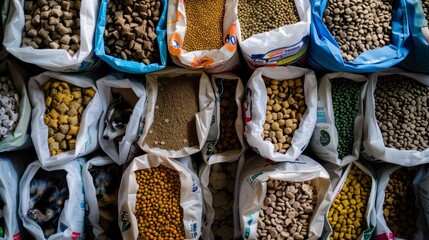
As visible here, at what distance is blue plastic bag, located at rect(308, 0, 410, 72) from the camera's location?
1.17 m

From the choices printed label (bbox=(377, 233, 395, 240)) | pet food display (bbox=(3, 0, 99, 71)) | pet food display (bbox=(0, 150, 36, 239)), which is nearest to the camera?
pet food display (bbox=(3, 0, 99, 71))

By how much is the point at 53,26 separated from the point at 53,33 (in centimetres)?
2

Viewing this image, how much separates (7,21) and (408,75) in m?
1.39

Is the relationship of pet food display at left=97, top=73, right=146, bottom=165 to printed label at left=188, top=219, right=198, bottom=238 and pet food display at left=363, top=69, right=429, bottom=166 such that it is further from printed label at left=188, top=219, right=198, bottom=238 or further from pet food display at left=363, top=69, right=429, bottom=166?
pet food display at left=363, top=69, right=429, bottom=166

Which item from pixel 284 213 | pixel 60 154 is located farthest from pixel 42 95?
pixel 284 213

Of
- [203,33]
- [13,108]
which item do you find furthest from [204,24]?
[13,108]

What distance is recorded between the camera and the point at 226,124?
136cm

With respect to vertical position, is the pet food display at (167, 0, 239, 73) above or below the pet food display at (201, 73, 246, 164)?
above

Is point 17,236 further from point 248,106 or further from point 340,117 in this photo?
point 340,117

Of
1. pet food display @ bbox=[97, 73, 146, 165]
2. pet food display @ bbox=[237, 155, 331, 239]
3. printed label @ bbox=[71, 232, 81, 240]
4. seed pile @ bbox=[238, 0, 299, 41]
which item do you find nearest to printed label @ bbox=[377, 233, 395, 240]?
pet food display @ bbox=[237, 155, 331, 239]

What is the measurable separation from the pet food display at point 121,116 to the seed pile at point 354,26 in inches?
27.4

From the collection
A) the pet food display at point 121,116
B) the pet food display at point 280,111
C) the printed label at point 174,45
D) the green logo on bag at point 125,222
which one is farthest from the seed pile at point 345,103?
the green logo on bag at point 125,222

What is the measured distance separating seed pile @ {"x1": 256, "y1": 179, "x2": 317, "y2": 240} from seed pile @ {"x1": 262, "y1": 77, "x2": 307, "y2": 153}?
14cm

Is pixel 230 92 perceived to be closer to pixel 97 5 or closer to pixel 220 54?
pixel 220 54
